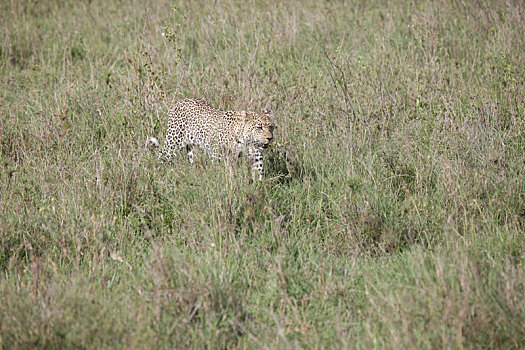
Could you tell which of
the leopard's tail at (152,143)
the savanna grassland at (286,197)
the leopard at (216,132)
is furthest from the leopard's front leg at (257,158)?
the leopard's tail at (152,143)

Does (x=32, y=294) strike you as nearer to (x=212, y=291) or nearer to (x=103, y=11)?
(x=212, y=291)

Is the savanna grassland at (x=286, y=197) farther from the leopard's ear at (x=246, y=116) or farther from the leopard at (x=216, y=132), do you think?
the leopard's ear at (x=246, y=116)

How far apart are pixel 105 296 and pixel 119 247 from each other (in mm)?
701

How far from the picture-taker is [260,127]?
6117mm

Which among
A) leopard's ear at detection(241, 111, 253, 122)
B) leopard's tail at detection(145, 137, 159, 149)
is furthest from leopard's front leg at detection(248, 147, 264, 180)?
leopard's tail at detection(145, 137, 159, 149)

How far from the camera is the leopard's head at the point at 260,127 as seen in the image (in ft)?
19.8

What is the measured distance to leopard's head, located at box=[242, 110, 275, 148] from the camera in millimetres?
6031

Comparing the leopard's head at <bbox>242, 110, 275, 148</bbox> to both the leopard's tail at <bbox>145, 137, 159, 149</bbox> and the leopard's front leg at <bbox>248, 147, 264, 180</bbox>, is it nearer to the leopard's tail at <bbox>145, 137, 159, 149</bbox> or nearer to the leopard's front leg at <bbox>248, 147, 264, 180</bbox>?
the leopard's front leg at <bbox>248, 147, 264, 180</bbox>

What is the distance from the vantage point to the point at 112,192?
5.09 m

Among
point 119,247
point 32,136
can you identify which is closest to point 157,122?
point 32,136

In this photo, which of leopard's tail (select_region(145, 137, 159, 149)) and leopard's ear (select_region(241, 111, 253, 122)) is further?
leopard's tail (select_region(145, 137, 159, 149))

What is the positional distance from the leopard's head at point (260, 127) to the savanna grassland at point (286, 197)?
0.19m

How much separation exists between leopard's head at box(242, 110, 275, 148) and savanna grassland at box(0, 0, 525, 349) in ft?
0.62

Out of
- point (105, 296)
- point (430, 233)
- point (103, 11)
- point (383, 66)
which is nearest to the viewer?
point (105, 296)
